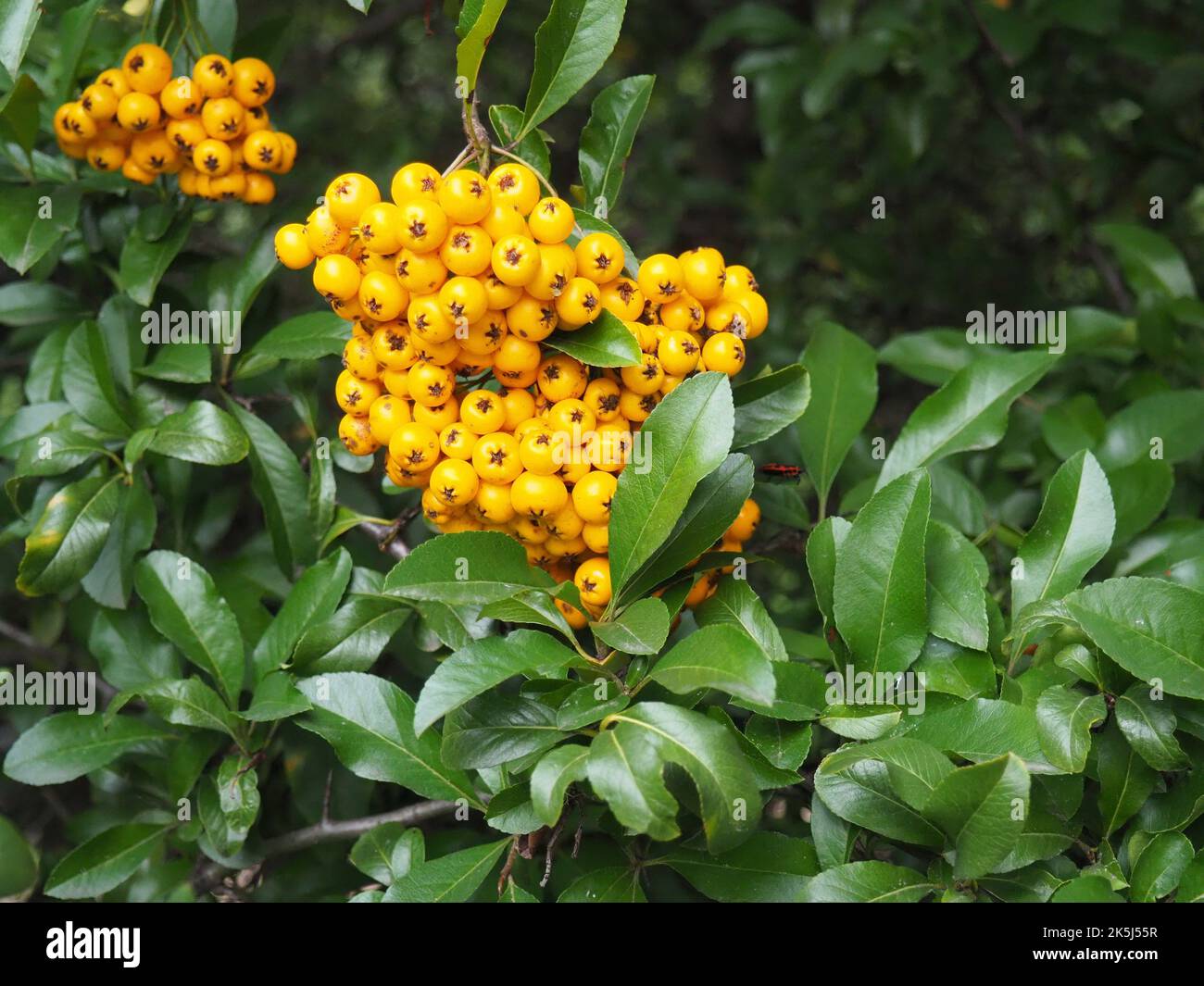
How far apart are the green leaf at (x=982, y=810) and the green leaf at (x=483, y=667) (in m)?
0.52

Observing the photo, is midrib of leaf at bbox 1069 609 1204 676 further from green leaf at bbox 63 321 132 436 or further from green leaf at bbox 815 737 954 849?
green leaf at bbox 63 321 132 436

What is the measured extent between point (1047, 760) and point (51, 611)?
7.41ft

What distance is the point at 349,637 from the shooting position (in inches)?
75.3

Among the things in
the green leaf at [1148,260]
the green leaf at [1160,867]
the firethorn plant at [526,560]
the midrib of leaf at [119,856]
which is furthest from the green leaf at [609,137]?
the green leaf at [1148,260]

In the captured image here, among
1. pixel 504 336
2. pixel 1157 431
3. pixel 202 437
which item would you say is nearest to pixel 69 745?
pixel 202 437

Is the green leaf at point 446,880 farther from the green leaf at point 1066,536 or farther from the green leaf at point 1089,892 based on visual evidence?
the green leaf at point 1066,536

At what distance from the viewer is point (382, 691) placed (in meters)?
1.80

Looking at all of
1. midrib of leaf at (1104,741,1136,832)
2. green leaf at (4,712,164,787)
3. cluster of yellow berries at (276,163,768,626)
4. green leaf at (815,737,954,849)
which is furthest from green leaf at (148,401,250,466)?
midrib of leaf at (1104,741,1136,832)

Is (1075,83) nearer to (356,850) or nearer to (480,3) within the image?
(480,3)

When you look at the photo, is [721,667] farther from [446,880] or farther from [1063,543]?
[1063,543]

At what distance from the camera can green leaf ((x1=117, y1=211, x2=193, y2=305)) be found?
7.07 ft

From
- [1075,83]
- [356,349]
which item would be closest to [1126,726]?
[356,349]

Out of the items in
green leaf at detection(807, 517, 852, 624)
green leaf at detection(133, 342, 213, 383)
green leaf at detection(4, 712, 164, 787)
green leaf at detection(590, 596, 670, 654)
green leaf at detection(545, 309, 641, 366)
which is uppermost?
green leaf at detection(133, 342, 213, 383)

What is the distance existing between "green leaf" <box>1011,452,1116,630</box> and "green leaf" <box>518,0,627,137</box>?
985mm
